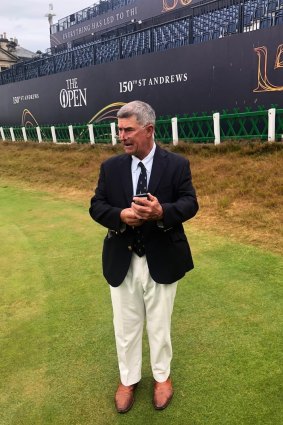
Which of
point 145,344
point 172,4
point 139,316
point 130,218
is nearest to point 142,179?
point 130,218

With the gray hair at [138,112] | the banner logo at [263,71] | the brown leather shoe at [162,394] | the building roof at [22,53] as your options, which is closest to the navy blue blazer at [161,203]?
the gray hair at [138,112]

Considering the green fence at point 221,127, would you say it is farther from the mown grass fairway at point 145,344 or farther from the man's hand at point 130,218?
the man's hand at point 130,218

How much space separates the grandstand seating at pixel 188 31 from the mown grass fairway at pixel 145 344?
7.82 m

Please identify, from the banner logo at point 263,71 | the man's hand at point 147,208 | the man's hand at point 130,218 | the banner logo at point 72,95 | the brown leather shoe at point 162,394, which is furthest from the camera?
the banner logo at point 72,95

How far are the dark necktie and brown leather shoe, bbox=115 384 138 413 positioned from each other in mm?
1020

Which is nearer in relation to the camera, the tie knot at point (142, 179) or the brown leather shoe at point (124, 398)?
the tie knot at point (142, 179)

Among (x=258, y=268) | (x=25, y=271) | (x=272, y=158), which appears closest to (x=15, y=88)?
(x=272, y=158)

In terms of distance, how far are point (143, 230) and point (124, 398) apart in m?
1.20

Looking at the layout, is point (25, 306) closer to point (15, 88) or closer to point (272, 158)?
point (272, 158)

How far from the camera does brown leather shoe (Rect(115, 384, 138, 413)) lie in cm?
250

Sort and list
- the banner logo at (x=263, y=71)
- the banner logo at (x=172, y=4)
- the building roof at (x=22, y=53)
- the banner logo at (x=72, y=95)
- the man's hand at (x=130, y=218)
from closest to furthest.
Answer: the man's hand at (x=130, y=218), the banner logo at (x=263, y=71), the banner logo at (x=72, y=95), the banner logo at (x=172, y=4), the building roof at (x=22, y=53)

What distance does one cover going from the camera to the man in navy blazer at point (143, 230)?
2.15m

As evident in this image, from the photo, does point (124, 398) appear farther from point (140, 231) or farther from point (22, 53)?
point (22, 53)

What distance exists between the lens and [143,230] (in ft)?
7.52
